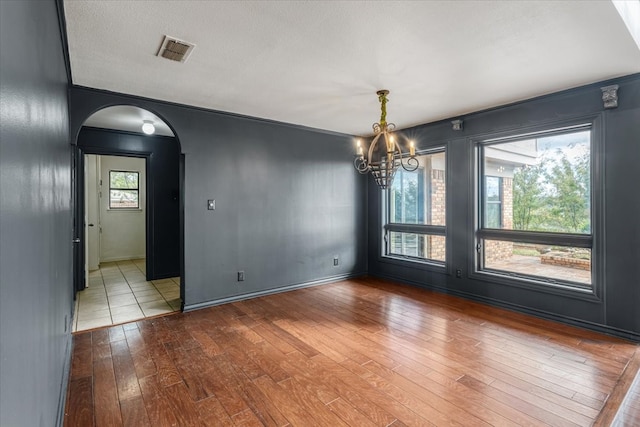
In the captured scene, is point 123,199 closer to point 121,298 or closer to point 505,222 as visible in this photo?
point 121,298

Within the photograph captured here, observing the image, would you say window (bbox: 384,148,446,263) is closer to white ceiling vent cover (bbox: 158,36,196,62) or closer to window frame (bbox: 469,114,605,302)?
window frame (bbox: 469,114,605,302)

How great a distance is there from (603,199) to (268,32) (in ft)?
11.6

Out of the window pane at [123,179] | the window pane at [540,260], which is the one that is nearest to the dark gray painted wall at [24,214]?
the window pane at [540,260]

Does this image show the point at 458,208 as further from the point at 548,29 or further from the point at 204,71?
the point at 204,71

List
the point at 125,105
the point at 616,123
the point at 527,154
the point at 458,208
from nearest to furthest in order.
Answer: the point at 616,123, the point at 125,105, the point at 527,154, the point at 458,208

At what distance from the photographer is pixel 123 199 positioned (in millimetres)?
7637

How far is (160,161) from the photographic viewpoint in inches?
223

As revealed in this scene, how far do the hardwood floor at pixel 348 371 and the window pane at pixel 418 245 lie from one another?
1.18m

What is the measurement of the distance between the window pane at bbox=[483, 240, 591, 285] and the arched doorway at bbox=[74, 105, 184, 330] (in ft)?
13.2

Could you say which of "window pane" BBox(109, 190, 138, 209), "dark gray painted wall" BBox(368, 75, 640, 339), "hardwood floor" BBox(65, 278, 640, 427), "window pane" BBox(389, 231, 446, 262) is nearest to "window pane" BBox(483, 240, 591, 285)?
"dark gray painted wall" BBox(368, 75, 640, 339)

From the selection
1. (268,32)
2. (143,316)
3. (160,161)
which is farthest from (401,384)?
(160,161)

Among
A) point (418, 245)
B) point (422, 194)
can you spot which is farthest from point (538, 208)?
point (418, 245)

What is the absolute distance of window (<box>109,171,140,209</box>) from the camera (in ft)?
24.6

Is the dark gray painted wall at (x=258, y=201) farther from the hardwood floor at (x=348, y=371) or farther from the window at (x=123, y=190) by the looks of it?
the window at (x=123, y=190)
